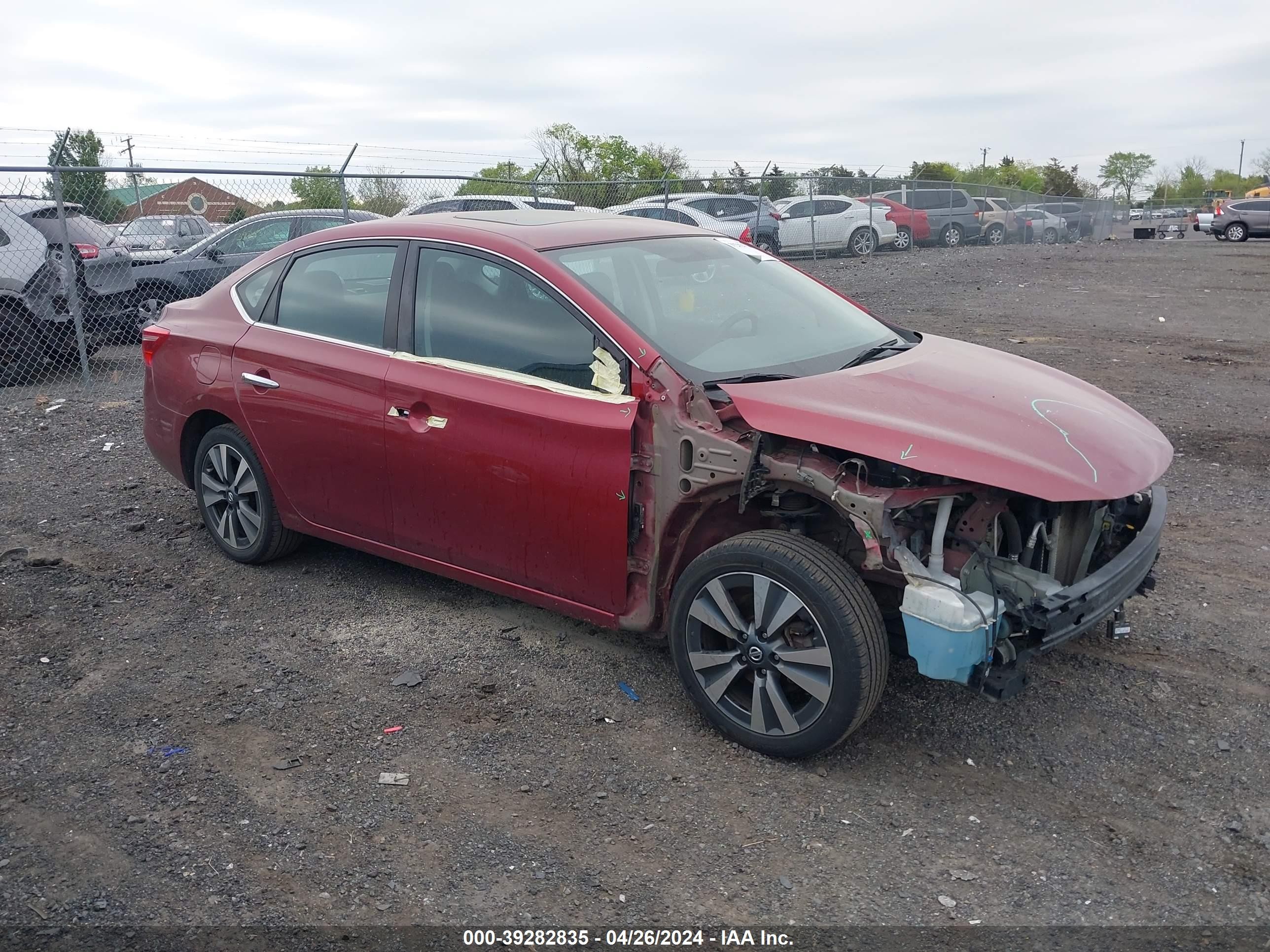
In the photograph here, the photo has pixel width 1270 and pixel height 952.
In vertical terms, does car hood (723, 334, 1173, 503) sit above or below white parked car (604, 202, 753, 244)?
below

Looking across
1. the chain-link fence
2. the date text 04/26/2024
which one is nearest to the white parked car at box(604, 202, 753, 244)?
the chain-link fence

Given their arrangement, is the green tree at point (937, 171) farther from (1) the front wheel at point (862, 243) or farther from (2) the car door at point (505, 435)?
(2) the car door at point (505, 435)

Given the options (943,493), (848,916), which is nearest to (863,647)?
(943,493)

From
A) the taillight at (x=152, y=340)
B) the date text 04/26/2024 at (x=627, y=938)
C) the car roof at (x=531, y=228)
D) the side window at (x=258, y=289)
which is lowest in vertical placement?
the date text 04/26/2024 at (x=627, y=938)

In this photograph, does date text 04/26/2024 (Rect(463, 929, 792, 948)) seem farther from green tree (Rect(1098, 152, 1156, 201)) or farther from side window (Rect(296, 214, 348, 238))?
green tree (Rect(1098, 152, 1156, 201))

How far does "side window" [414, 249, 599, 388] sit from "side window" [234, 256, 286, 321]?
1051mm

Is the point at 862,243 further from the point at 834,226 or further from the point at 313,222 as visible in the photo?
the point at 313,222

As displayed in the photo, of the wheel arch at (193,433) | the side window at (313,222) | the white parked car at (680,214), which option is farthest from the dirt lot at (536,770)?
the white parked car at (680,214)

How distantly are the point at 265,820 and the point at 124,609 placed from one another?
2.07 meters

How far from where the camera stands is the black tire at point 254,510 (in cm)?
497

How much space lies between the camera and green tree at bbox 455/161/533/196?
1355 cm

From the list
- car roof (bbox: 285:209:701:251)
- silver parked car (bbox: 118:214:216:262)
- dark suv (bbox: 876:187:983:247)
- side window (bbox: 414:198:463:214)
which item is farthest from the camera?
dark suv (bbox: 876:187:983:247)

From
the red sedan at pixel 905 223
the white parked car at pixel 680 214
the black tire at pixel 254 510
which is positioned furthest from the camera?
the red sedan at pixel 905 223

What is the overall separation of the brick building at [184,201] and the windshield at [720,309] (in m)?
8.77
